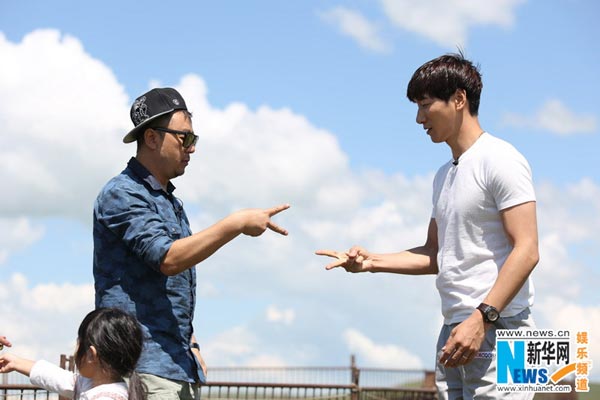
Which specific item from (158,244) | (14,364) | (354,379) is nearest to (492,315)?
(158,244)

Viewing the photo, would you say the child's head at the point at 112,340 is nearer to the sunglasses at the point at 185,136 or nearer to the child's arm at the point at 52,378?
the child's arm at the point at 52,378

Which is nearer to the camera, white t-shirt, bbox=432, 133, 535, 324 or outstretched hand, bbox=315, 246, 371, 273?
white t-shirt, bbox=432, 133, 535, 324

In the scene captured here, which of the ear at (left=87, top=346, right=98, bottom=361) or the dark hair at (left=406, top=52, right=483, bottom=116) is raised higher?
the dark hair at (left=406, top=52, right=483, bottom=116)

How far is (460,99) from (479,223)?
0.65 meters

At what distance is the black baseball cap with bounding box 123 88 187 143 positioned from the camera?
4.71 meters

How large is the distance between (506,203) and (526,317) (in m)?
0.60

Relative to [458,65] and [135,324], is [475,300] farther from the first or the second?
[135,324]

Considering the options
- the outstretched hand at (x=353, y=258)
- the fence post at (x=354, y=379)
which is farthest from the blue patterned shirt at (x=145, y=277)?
the fence post at (x=354, y=379)

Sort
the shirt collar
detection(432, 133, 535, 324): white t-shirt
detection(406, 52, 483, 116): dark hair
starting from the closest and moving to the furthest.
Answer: detection(432, 133, 535, 324): white t-shirt → detection(406, 52, 483, 116): dark hair → the shirt collar

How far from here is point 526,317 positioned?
430 cm

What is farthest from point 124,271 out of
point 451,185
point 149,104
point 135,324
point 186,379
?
point 451,185

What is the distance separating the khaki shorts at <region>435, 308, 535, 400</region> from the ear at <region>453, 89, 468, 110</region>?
3.47 feet

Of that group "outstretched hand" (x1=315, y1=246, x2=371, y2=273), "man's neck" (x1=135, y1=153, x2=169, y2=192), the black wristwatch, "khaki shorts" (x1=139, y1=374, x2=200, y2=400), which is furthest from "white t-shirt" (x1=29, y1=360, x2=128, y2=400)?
the black wristwatch

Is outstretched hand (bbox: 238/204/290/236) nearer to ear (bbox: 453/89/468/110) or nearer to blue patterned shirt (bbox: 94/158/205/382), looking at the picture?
blue patterned shirt (bbox: 94/158/205/382)
